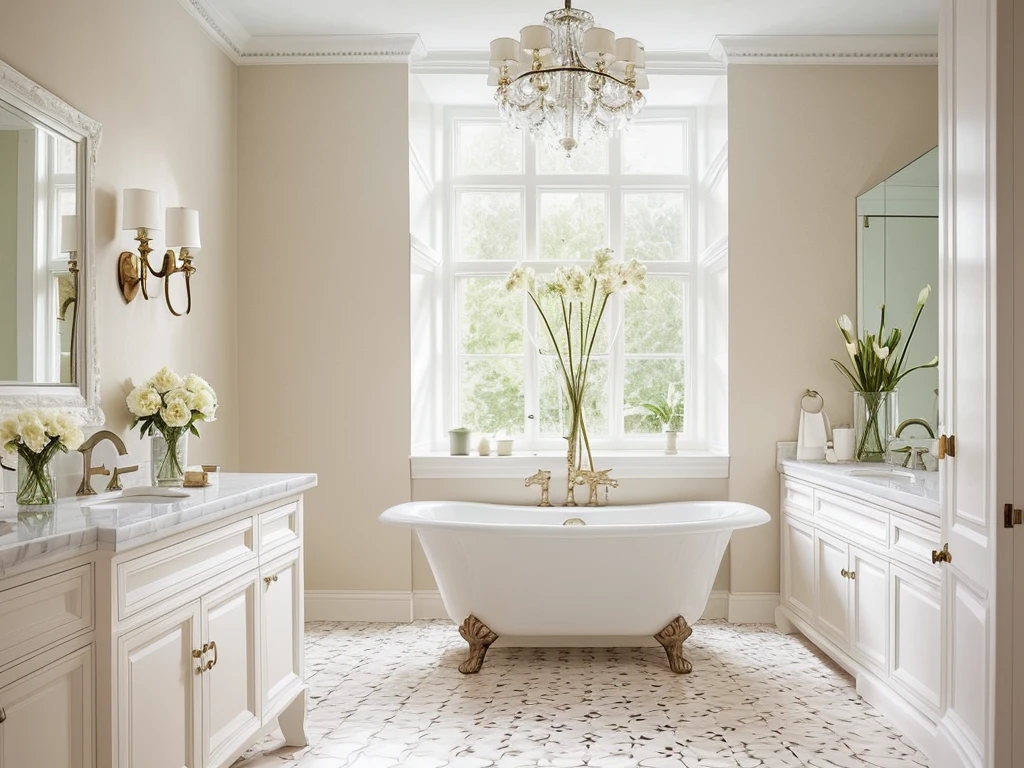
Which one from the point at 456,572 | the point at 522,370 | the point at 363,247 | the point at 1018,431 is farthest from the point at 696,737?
the point at 363,247

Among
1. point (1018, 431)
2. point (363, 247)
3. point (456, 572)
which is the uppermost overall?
point (363, 247)

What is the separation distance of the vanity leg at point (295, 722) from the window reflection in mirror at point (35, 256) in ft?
4.20

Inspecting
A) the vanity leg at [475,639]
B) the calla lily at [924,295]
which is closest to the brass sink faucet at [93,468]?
the vanity leg at [475,639]

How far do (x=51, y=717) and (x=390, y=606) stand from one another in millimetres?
2644

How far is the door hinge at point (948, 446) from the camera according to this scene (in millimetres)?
2242

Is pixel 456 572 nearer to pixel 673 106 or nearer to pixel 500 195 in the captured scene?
pixel 500 195

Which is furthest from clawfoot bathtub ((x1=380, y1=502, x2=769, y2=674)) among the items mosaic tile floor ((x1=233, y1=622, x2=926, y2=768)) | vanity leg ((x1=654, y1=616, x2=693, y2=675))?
mosaic tile floor ((x1=233, y1=622, x2=926, y2=768))

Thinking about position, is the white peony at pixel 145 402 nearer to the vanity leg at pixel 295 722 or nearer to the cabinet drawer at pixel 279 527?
the cabinet drawer at pixel 279 527

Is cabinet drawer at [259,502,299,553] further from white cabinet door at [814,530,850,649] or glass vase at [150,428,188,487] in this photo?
white cabinet door at [814,530,850,649]

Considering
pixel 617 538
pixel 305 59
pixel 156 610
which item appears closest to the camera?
pixel 156 610

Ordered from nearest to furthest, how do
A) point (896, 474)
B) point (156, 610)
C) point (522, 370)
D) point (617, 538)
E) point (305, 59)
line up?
point (156, 610) < point (617, 538) < point (896, 474) < point (305, 59) < point (522, 370)

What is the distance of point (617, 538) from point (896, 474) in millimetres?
1269

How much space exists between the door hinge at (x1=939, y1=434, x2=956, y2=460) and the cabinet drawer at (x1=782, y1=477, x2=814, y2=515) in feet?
4.52

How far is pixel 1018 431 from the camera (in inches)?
76.0
